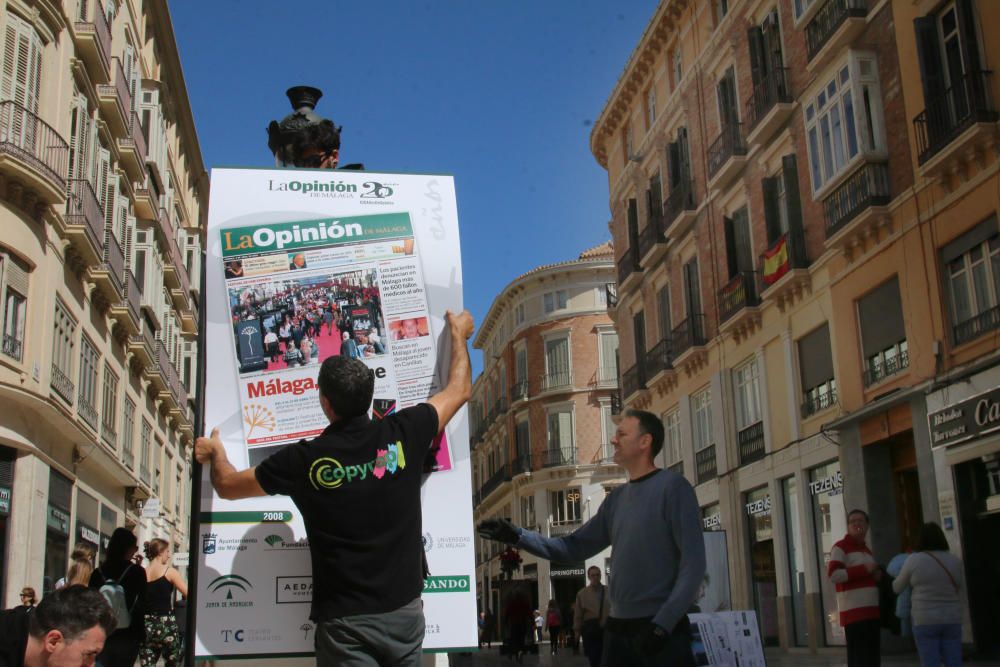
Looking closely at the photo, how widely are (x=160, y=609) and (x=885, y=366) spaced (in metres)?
13.9

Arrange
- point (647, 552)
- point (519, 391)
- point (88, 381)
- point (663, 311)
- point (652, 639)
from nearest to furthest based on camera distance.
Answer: point (652, 639) < point (647, 552) < point (88, 381) < point (663, 311) < point (519, 391)

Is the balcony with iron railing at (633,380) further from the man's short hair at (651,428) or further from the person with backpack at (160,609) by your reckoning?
the man's short hair at (651,428)

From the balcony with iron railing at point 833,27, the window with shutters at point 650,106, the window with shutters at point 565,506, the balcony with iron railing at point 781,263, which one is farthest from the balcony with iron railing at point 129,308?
the window with shutters at point 565,506

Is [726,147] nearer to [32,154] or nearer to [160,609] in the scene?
[32,154]

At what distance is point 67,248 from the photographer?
886 inches

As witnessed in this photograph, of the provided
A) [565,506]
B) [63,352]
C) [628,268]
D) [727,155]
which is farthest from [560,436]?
[63,352]

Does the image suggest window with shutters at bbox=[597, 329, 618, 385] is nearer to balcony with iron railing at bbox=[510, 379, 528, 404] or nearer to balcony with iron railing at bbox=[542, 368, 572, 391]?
balcony with iron railing at bbox=[542, 368, 572, 391]

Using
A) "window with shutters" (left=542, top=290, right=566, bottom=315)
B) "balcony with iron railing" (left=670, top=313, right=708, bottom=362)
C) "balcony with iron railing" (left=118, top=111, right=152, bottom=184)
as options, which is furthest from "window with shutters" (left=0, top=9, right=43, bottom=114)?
"window with shutters" (left=542, top=290, right=566, bottom=315)

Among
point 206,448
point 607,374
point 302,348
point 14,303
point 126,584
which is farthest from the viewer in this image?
point 607,374

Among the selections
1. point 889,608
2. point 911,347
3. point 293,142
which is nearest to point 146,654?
point 293,142

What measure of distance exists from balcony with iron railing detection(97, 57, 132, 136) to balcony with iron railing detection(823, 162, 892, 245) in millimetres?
16115

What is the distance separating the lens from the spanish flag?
23703mm

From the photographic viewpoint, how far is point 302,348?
490 cm

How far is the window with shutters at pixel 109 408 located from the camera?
27625 millimetres
